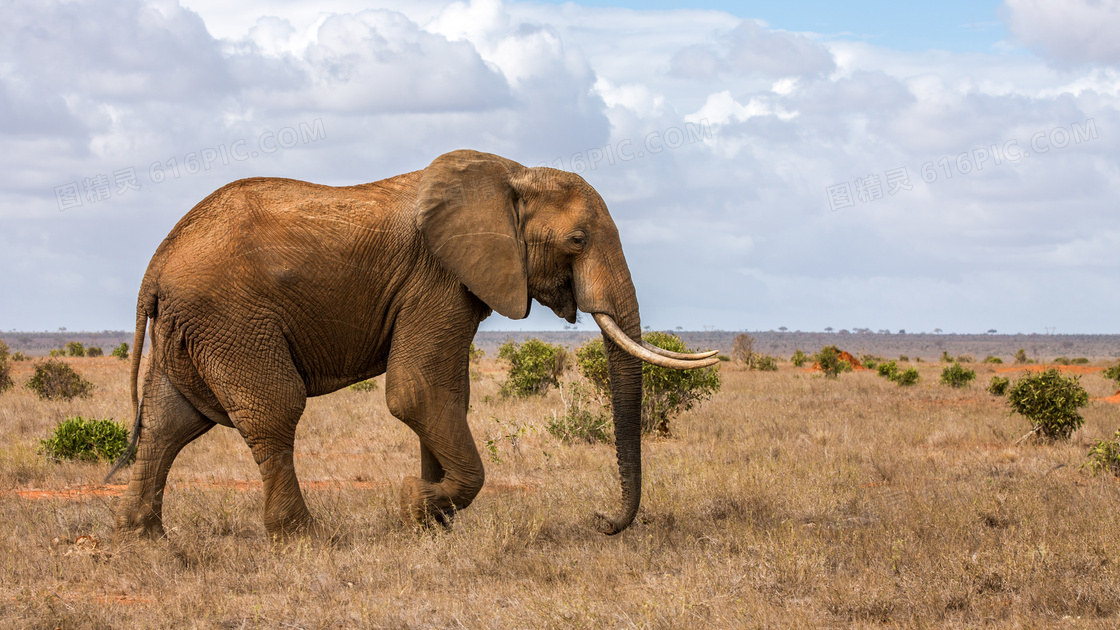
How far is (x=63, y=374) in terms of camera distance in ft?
63.9

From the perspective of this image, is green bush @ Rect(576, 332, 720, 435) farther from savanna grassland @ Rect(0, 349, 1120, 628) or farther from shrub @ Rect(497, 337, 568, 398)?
shrub @ Rect(497, 337, 568, 398)

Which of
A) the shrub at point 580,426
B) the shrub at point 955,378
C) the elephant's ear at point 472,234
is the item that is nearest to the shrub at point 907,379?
the shrub at point 955,378

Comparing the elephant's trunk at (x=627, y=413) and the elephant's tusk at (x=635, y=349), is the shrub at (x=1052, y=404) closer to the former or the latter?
the elephant's trunk at (x=627, y=413)

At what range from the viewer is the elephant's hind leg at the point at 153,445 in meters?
7.23

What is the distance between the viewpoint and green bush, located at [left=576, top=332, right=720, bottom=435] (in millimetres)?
14403

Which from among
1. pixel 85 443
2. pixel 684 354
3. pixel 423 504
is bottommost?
pixel 85 443

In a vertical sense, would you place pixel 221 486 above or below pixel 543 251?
below

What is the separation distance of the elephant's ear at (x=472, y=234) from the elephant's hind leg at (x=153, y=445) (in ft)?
8.05

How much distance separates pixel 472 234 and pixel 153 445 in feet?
10.2

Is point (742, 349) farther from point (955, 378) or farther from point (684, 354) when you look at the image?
point (684, 354)

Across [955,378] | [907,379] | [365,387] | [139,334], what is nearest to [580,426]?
[139,334]

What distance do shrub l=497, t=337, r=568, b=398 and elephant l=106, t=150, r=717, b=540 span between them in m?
12.9

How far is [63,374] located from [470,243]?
16.3 meters

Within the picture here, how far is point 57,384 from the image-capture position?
19125 mm
